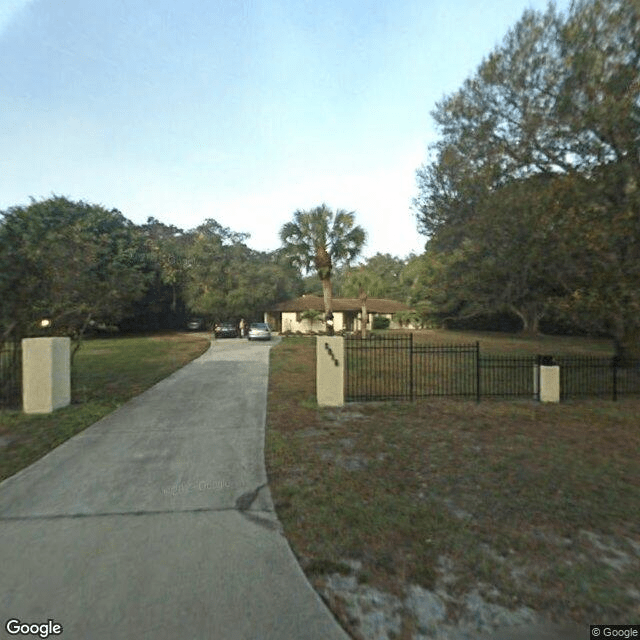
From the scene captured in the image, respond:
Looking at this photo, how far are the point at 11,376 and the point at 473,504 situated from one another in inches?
360

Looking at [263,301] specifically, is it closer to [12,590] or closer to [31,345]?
[31,345]

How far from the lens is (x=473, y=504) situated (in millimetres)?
4367

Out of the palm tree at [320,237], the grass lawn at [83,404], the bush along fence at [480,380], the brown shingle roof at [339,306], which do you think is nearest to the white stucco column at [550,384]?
the bush along fence at [480,380]

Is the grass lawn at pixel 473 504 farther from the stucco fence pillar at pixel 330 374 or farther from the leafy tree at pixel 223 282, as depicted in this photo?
the leafy tree at pixel 223 282

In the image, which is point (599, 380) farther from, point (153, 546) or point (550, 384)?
point (153, 546)

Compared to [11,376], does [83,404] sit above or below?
below

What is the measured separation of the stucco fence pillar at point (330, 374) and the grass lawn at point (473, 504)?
923mm

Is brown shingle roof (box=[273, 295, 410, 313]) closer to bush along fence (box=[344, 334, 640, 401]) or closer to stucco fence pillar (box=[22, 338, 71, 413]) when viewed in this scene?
bush along fence (box=[344, 334, 640, 401])

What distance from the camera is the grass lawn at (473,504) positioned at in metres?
3.10

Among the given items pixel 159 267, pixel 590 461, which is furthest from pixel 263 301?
pixel 590 461

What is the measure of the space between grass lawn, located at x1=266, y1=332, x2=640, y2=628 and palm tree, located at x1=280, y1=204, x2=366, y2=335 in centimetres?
2035

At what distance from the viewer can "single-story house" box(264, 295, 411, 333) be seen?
4194cm

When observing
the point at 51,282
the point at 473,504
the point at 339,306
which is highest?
the point at 339,306

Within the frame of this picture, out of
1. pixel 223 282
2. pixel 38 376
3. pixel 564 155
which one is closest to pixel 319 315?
pixel 223 282
